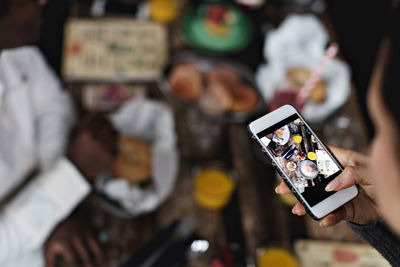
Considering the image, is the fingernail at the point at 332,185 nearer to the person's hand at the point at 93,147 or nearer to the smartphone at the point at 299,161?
the smartphone at the point at 299,161

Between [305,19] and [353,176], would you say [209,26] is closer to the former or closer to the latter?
[305,19]

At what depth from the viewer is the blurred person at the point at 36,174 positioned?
0.81 m

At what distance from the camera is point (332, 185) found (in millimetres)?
456

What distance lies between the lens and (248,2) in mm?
1258

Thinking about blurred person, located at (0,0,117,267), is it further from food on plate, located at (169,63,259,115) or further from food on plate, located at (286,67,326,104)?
food on plate, located at (286,67,326,104)

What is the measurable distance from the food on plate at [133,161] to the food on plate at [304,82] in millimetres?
462

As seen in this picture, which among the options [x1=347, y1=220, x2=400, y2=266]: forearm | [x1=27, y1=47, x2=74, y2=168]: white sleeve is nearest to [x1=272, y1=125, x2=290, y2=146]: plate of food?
[x1=347, y1=220, x2=400, y2=266]: forearm

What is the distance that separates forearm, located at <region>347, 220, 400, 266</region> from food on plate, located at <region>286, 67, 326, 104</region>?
2.05 ft

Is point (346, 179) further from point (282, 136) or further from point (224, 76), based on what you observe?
point (224, 76)

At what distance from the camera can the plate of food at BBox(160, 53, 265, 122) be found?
105 cm

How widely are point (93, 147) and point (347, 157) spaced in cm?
59

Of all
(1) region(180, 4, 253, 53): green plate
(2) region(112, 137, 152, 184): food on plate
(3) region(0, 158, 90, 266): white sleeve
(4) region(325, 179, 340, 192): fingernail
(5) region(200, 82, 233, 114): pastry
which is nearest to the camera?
(4) region(325, 179, 340, 192): fingernail

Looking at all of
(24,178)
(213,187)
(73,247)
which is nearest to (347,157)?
(213,187)

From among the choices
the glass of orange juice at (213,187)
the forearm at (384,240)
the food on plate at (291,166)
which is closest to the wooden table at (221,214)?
the glass of orange juice at (213,187)
